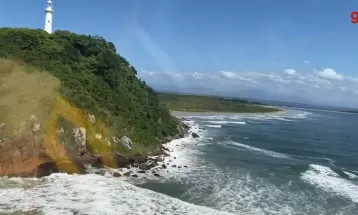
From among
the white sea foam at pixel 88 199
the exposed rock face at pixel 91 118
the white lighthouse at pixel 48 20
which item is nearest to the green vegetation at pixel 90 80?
the exposed rock face at pixel 91 118

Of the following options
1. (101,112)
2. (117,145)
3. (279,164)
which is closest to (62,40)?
(101,112)

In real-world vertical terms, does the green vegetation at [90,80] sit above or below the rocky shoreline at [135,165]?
above

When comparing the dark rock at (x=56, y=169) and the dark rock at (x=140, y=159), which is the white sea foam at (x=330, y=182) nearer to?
the dark rock at (x=140, y=159)

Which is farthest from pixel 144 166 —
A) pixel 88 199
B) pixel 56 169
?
pixel 88 199

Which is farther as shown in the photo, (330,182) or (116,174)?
(330,182)

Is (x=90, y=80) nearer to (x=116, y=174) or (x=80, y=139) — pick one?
(x=80, y=139)

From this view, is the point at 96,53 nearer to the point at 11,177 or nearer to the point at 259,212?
the point at 11,177

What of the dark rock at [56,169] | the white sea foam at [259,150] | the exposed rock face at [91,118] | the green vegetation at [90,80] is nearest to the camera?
the dark rock at [56,169]
